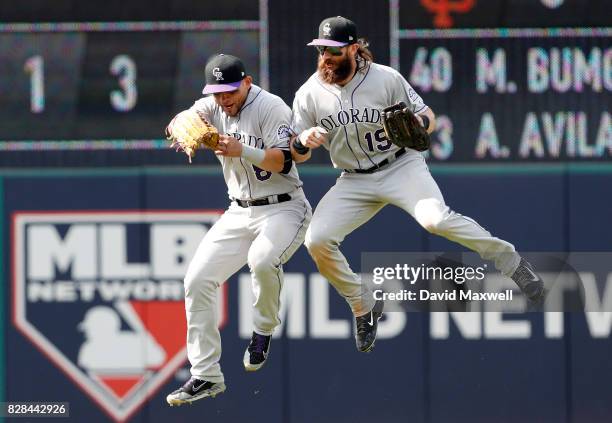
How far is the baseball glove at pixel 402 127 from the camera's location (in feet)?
24.6

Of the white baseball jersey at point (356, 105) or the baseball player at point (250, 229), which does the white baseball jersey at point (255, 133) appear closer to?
the baseball player at point (250, 229)

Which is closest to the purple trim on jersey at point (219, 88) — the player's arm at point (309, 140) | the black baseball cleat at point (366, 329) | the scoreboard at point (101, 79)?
the player's arm at point (309, 140)

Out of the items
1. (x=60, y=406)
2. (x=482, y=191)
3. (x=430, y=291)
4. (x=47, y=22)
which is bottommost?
(x=60, y=406)

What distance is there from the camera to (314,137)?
757cm

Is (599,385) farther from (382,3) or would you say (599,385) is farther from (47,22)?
(47,22)

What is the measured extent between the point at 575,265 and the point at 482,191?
0.75 m

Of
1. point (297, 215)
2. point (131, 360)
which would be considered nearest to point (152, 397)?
point (131, 360)

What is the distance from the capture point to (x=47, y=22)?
966cm

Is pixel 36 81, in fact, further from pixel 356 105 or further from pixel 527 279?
pixel 527 279

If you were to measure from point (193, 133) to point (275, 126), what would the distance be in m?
0.51

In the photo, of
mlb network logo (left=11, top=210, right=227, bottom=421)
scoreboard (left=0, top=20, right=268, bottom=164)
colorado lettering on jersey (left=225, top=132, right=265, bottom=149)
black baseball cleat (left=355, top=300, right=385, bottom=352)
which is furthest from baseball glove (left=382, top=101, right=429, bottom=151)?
mlb network logo (left=11, top=210, right=227, bottom=421)

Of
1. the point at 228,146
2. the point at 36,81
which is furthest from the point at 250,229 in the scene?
the point at 36,81

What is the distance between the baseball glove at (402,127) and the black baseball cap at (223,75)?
29.1 inches

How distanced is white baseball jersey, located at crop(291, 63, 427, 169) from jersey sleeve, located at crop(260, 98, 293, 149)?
7 centimetres
